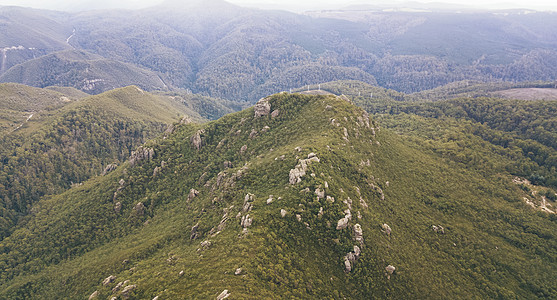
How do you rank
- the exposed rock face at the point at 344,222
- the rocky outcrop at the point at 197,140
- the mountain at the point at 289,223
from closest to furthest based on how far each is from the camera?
1. the mountain at the point at 289,223
2. the exposed rock face at the point at 344,222
3. the rocky outcrop at the point at 197,140

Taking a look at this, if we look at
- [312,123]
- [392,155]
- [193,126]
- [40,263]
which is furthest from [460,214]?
[40,263]

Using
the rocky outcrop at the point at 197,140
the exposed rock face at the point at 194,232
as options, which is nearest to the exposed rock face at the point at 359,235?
the exposed rock face at the point at 194,232

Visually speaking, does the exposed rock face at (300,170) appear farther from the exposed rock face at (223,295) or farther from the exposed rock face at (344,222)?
the exposed rock face at (223,295)

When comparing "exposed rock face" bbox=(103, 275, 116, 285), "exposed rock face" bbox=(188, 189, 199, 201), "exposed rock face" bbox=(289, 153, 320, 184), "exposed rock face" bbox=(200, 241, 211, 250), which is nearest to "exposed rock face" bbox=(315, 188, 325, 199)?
"exposed rock face" bbox=(289, 153, 320, 184)

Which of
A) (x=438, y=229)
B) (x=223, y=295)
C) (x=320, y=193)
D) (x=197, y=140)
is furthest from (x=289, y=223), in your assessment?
(x=197, y=140)

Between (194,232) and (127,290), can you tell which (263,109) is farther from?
(127,290)

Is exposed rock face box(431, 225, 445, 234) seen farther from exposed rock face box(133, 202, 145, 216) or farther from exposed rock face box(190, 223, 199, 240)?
exposed rock face box(133, 202, 145, 216)

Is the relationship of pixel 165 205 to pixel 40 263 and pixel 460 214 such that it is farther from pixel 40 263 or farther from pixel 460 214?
pixel 460 214
